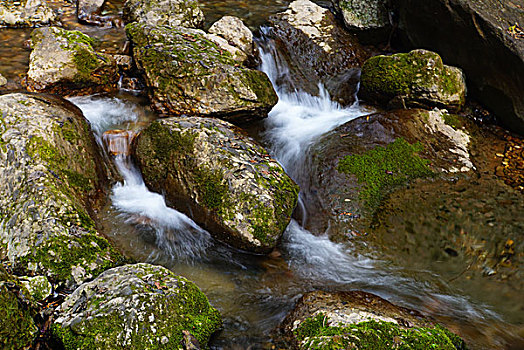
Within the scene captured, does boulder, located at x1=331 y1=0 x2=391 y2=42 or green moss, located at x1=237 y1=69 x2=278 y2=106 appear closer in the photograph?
green moss, located at x1=237 y1=69 x2=278 y2=106

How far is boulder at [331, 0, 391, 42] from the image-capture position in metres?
9.31

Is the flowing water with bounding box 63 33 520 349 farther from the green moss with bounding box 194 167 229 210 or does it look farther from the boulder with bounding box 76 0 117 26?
the boulder with bounding box 76 0 117 26

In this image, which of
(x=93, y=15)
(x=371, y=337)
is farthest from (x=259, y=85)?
(x=93, y=15)

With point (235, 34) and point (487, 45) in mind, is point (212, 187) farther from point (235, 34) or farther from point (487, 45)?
point (487, 45)

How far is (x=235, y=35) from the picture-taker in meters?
8.41

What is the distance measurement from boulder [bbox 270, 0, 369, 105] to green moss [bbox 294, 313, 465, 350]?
5.21m

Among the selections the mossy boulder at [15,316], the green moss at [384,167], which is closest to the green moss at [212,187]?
the green moss at [384,167]

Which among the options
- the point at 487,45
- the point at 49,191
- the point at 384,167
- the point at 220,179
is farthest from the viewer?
the point at 487,45

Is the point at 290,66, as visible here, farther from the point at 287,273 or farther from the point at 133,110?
the point at 287,273

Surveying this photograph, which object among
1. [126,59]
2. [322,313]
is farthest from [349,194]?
[126,59]

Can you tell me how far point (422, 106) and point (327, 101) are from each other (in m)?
1.71

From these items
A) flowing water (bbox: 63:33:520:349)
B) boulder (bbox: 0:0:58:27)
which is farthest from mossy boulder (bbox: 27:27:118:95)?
boulder (bbox: 0:0:58:27)

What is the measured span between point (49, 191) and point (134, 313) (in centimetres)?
207

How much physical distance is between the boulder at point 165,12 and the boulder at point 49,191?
3333 mm
